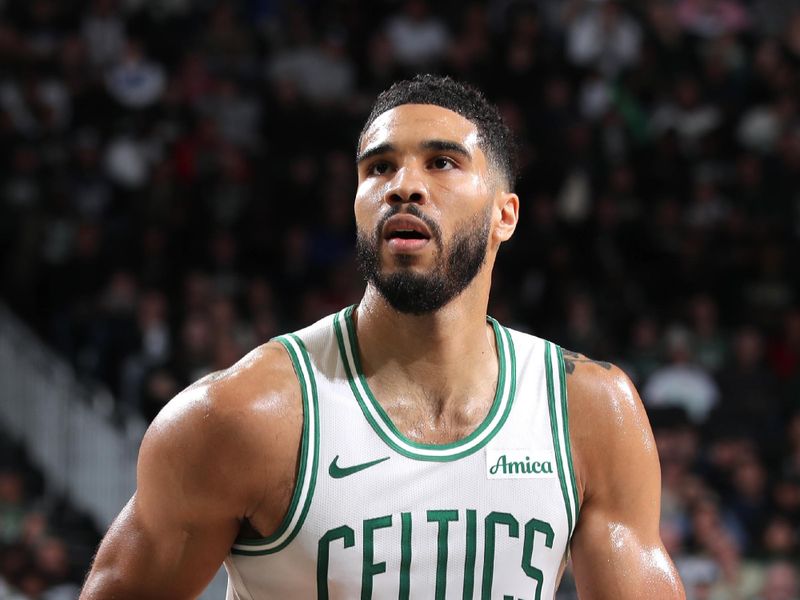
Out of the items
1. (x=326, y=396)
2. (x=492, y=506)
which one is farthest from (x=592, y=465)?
(x=326, y=396)

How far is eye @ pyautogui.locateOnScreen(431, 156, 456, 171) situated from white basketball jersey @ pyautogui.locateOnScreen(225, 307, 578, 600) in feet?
1.60

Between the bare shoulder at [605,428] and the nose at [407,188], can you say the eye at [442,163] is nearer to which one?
the nose at [407,188]

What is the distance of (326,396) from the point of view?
9.53 ft

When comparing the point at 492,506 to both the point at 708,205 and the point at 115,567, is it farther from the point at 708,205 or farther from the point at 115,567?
the point at 708,205

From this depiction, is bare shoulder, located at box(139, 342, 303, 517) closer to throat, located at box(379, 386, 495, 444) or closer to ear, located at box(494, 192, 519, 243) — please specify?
throat, located at box(379, 386, 495, 444)

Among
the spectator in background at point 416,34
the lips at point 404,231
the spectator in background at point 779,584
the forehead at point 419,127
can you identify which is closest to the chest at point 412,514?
the lips at point 404,231

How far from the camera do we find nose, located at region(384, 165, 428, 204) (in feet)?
9.41

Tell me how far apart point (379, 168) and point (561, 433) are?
74 cm

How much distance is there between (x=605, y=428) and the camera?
117 inches

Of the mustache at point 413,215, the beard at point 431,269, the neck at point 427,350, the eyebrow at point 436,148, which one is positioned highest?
the eyebrow at point 436,148

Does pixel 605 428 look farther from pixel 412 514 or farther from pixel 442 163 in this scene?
pixel 442 163

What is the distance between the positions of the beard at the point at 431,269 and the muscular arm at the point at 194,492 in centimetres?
38

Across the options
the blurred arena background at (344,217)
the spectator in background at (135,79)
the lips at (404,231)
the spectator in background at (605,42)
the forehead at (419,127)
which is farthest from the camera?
the spectator in background at (605,42)

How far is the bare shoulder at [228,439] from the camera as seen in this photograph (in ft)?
8.91
